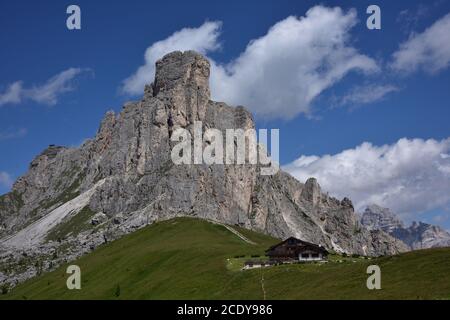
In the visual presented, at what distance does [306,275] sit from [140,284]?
53894 millimetres

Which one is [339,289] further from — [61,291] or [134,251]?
[134,251]

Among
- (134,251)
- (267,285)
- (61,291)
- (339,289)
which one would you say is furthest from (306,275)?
(134,251)

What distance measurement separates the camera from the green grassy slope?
8019 centimetres

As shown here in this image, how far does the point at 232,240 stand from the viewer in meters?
192

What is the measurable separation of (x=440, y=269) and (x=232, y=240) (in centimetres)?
11481

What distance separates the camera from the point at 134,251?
192 meters

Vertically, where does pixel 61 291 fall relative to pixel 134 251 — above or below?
below

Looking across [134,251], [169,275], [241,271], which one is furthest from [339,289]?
[134,251]

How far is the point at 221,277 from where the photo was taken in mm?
114625

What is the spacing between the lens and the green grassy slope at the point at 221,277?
80.2 meters
